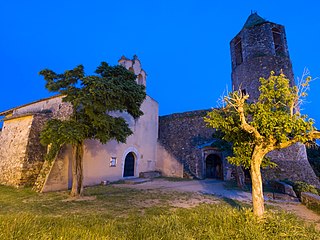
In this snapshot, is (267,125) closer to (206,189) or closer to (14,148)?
(206,189)

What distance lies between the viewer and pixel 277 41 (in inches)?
599

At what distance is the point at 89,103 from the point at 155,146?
424 inches

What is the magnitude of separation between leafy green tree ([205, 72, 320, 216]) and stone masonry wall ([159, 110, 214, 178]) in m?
10.6

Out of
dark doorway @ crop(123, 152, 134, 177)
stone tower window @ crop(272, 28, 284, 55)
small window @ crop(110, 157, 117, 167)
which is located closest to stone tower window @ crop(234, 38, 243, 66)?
stone tower window @ crop(272, 28, 284, 55)

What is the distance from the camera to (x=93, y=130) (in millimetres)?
7629

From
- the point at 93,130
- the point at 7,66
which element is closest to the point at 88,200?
the point at 93,130

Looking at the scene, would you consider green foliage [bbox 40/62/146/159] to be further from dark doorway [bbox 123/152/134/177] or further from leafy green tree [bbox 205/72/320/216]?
dark doorway [bbox 123/152/134/177]

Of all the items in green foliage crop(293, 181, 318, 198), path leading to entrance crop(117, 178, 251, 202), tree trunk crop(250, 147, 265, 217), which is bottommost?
path leading to entrance crop(117, 178, 251, 202)

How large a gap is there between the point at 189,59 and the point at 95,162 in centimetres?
18056

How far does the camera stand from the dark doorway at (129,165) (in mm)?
13352

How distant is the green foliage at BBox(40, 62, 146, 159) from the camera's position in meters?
6.66

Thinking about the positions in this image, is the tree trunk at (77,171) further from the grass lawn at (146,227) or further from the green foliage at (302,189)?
the green foliage at (302,189)

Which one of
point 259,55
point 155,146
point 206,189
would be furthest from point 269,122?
point 155,146

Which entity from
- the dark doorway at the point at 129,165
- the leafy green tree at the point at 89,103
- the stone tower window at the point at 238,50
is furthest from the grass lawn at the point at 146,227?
Answer: the stone tower window at the point at 238,50
